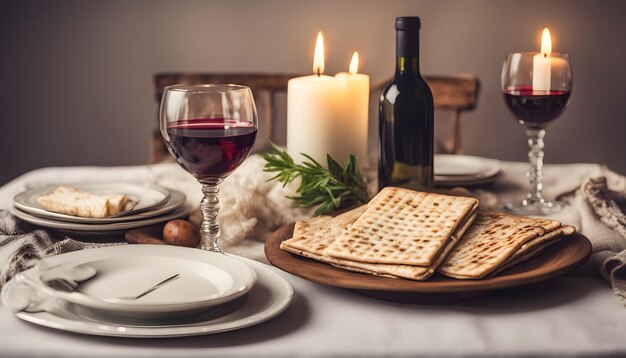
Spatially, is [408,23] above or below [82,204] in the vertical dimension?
above

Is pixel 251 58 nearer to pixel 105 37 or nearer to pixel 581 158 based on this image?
pixel 105 37

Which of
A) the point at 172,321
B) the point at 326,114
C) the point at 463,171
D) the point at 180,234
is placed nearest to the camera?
the point at 172,321

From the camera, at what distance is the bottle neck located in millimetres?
1427

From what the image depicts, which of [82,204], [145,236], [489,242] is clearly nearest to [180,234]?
[145,236]

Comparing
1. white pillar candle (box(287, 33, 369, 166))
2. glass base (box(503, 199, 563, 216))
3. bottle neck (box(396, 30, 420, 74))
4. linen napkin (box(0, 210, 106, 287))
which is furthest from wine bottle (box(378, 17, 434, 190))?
linen napkin (box(0, 210, 106, 287))

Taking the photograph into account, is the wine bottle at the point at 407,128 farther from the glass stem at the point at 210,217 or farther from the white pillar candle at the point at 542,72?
the glass stem at the point at 210,217

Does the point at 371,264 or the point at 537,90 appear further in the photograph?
the point at 537,90

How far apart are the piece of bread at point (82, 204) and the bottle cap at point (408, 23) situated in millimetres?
591

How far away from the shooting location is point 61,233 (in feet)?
4.54

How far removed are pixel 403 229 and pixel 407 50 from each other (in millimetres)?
416

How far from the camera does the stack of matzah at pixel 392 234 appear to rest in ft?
3.49

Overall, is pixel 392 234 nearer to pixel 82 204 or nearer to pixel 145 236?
pixel 145 236

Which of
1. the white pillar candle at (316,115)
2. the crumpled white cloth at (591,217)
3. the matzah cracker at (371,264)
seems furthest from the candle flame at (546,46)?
the matzah cracker at (371,264)

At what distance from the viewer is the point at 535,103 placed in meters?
1.60
